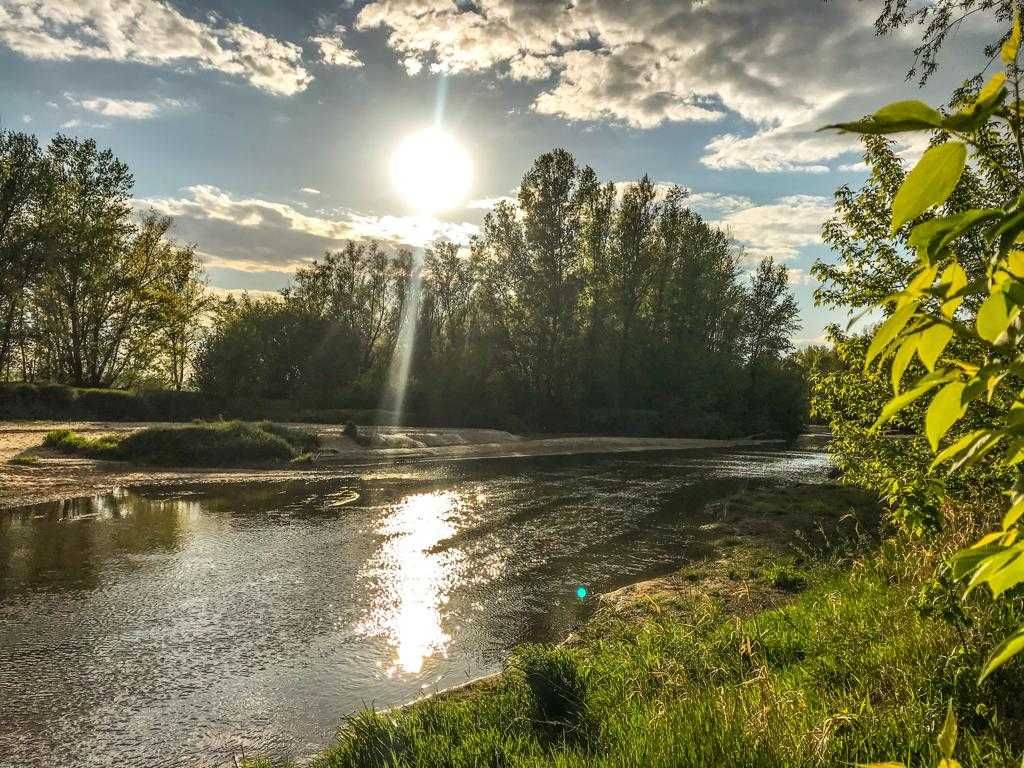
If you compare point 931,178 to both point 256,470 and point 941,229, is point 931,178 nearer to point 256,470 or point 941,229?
point 941,229

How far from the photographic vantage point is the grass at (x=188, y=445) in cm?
2025

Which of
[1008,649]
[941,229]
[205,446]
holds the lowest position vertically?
[205,446]

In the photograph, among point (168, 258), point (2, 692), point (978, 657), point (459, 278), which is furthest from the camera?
point (459, 278)

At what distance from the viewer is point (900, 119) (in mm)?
748

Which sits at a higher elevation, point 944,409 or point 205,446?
point 944,409

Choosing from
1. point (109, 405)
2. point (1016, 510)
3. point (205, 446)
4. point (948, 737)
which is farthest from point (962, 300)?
point (109, 405)

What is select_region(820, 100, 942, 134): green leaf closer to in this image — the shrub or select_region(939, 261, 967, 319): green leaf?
select_region(939, 261, 967, 319): green leaf

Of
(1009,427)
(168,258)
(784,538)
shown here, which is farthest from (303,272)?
(1009,427)

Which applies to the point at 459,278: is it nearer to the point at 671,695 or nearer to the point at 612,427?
the point at 612,427

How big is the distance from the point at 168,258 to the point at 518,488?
116ft

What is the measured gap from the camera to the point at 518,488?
1877cm

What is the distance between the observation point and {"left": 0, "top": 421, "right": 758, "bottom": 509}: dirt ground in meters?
16.1

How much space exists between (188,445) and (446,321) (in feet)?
111

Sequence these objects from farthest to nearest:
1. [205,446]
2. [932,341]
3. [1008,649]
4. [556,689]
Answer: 1. [205,446]
2. [556,689]
3. [932,341]
4. [1008,649]
